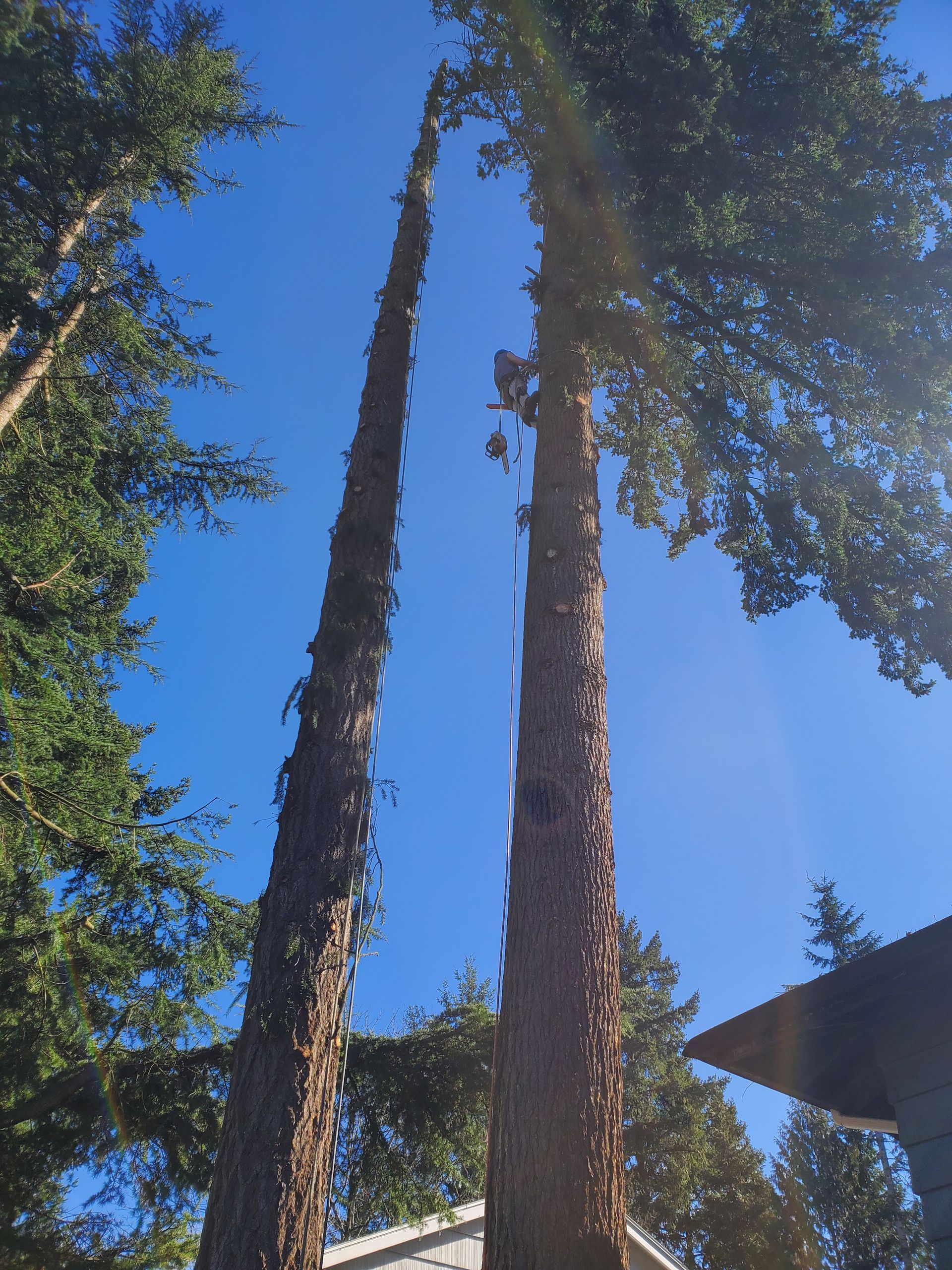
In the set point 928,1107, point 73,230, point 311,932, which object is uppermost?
point 73,230

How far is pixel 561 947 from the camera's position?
3172 millimetres

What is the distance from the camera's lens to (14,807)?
211 inches

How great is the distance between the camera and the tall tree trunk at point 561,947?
254cm

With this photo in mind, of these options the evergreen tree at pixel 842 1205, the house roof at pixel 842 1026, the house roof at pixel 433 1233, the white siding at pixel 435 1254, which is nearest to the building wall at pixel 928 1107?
the house roof at pixel 842 1026

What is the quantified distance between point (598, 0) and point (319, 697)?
6756 millimetres

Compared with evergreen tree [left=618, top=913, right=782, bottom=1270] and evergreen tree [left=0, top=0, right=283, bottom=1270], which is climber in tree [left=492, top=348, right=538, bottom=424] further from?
evergreen tree [left=618, top=913, right=782, bottom=1270]

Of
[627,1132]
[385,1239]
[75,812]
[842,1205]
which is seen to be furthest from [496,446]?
[842,1205]

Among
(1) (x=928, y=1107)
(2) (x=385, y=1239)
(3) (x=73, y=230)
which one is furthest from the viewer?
(2) (x=385, y=1239)

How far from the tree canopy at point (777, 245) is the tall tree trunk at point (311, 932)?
2.88 metres

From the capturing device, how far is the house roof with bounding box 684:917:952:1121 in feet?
11.2

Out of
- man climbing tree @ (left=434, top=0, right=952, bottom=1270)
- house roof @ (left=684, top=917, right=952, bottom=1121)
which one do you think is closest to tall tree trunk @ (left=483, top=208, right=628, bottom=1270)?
man climbing tree @ (left=434, top=0, right=952, bottom=1270)

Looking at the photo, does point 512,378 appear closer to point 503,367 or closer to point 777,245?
point 503,367

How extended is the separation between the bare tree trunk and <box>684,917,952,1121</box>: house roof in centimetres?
735

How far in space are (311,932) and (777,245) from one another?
6.49 meters
